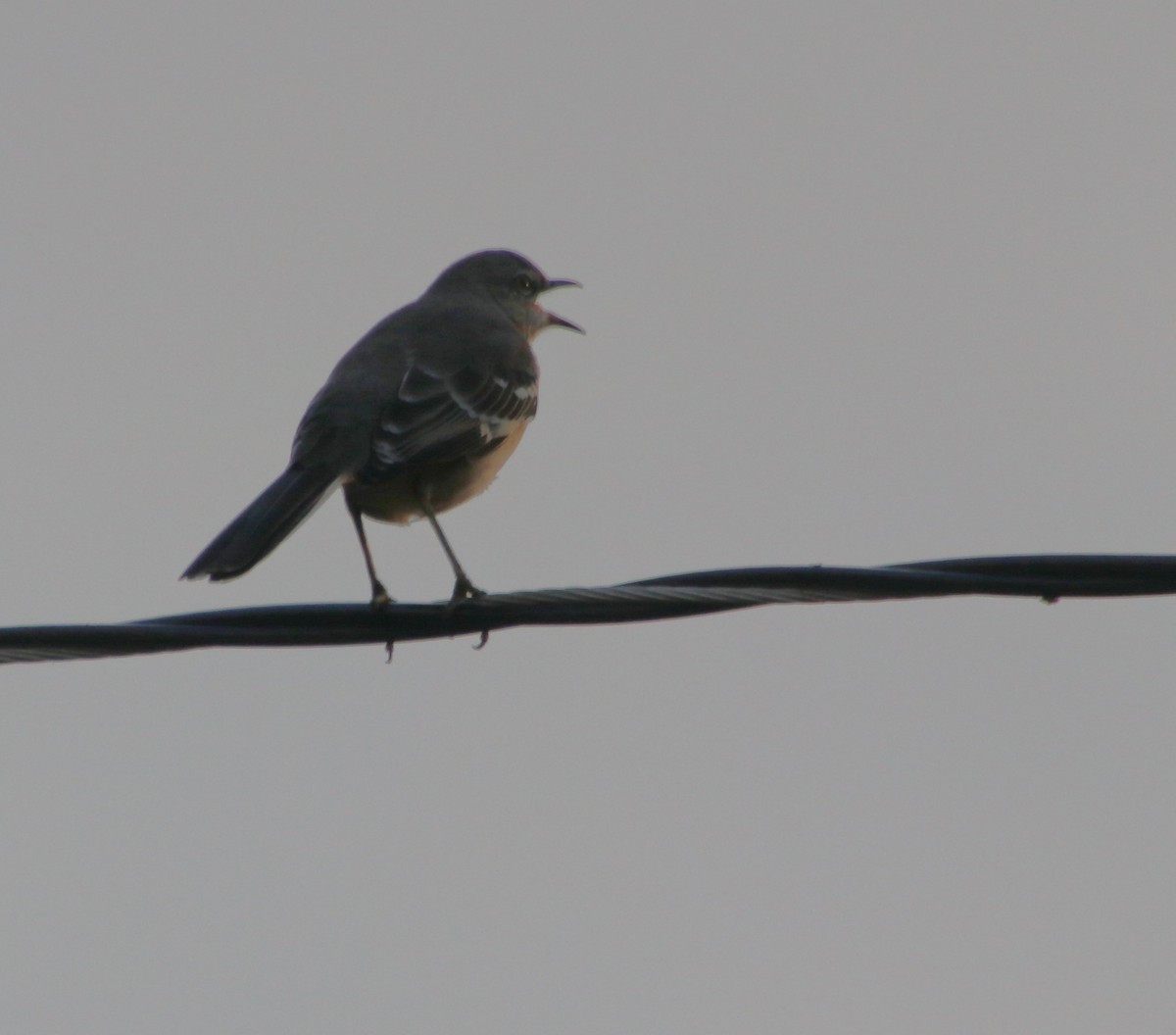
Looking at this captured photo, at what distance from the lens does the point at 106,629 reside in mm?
4188

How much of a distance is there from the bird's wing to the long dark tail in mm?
310

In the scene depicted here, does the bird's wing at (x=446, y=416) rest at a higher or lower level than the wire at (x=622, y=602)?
higher

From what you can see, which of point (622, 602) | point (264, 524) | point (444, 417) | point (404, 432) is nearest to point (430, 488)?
point (444, 417)

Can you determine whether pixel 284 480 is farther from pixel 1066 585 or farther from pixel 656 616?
pixel 1066 585

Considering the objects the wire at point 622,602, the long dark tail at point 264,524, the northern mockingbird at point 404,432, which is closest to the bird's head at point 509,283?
the northern mockingbird at point 404,432

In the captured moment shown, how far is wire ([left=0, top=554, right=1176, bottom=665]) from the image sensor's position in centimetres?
417

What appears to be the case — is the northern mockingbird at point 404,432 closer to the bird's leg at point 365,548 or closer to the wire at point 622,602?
the bird's leg at point 365,548

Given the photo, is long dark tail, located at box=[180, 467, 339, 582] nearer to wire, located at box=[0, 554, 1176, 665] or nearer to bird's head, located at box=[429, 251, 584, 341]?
wire, located at box=[0, 554, 1176, 665]

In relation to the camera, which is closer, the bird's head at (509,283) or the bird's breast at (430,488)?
the bird's breast at (430,488)

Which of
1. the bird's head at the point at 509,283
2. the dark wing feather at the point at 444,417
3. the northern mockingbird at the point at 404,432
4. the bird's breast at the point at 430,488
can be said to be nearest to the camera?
the northern mockingbird at the point at 404,432

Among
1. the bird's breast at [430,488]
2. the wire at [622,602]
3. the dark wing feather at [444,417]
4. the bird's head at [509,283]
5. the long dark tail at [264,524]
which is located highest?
the bird's head at [509,283]

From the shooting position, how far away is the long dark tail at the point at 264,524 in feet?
18.3

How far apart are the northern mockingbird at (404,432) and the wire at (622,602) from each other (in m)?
1.20

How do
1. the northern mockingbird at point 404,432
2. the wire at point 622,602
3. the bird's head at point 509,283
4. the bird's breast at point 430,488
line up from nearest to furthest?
the wire at point 622,602 < the northern mockingbird at point 404,432 < the bird's breast at point 430,488 < the bird's head at point 509,283
